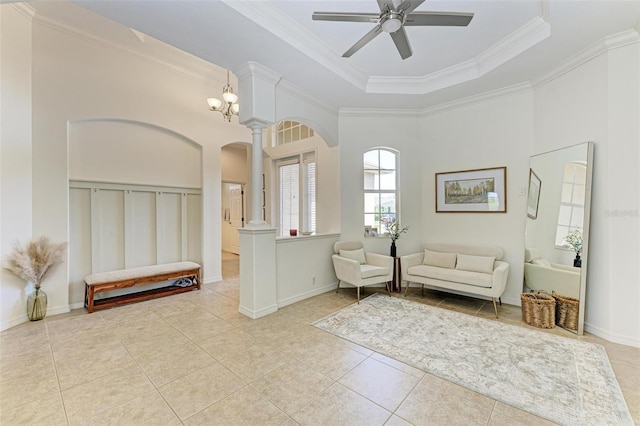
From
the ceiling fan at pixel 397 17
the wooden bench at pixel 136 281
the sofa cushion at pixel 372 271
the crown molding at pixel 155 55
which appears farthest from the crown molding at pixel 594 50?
the wooden bench at pixel 136 281

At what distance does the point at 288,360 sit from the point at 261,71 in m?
3.24

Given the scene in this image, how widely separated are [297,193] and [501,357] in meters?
4.56

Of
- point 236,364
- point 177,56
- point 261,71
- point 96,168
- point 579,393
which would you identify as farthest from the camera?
point 177,56

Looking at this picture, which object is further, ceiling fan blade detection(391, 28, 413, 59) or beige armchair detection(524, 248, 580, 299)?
beige armchair detection(524, 248, 580, 299)

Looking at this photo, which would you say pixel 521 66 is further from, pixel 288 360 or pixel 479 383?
pixel 288 360

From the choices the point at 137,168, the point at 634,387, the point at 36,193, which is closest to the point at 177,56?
the point at 137,168

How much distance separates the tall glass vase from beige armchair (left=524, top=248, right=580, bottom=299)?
6.24 metres

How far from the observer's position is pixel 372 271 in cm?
402

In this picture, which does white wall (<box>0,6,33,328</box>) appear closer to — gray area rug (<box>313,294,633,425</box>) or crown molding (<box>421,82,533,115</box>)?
gray area rug (<box>313,294,633,425</box>)

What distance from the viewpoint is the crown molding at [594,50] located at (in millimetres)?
Result: 2645

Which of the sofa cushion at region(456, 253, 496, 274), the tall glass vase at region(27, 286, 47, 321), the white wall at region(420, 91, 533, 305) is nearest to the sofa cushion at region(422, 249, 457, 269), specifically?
the sofa cushion at region(456, 253, 496, 274)

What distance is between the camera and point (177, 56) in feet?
14.1

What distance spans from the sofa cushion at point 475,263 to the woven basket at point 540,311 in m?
0.62

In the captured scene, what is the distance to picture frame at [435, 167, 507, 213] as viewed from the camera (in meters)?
3.98
